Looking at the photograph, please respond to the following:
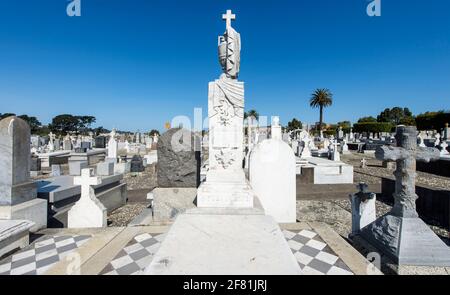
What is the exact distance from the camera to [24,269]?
8.78ft

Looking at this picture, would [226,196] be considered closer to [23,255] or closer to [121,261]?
[121,261]

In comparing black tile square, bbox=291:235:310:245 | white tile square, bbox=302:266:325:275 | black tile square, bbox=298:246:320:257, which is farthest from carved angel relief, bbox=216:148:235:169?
white tile square, bbox=302:266:325:275

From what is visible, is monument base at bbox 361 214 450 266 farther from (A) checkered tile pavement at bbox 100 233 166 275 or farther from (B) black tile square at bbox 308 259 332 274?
(A) checkered tile pavement at bbox 100 233 166 275

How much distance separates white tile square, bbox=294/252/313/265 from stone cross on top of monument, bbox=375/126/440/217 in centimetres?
139

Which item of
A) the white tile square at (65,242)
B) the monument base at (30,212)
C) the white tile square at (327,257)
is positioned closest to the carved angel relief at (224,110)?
the white tile square at (327,257)

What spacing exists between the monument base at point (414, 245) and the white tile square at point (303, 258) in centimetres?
105

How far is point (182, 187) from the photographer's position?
4.78 metres

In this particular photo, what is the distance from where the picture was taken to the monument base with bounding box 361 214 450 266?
267cm

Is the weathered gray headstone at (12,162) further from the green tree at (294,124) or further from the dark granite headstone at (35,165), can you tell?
the green tree at (294,124)

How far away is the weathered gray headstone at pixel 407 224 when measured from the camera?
2682 millimetres

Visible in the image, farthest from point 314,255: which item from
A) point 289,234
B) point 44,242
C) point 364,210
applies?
point 44,242

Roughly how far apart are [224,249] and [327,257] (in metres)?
1.69
